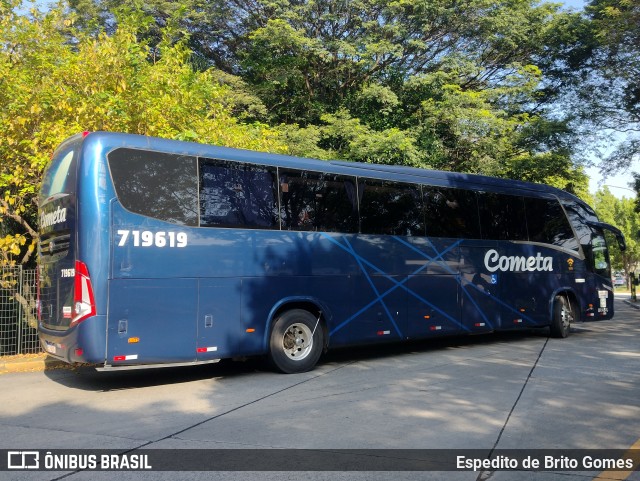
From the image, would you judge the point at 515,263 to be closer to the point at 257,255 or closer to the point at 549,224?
the point at 549,224

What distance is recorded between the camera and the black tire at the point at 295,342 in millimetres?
9242

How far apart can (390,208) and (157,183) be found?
4660 mm

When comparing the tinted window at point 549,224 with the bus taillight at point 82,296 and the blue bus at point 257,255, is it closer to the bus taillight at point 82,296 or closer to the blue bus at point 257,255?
the blue bus at point 257,255

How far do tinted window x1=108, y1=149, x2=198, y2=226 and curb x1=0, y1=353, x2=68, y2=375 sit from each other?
14.2 ft

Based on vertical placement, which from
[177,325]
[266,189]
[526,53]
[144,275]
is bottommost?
[177,325]

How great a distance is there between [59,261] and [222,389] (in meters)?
2.95

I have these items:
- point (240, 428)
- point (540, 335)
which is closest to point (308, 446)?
point (240, 428)

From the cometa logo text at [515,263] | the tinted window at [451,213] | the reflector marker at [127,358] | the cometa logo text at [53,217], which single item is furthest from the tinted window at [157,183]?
the cometa logo text at [515,263]

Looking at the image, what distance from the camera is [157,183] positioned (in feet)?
26.7

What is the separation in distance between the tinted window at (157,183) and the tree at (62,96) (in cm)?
328

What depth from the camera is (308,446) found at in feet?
17.4

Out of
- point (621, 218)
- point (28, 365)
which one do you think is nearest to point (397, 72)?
point (28, 365)

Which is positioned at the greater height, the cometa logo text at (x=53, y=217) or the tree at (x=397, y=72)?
the tree at (x=397, y=72)

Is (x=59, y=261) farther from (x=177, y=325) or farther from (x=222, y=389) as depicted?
(x=222, y=389)
